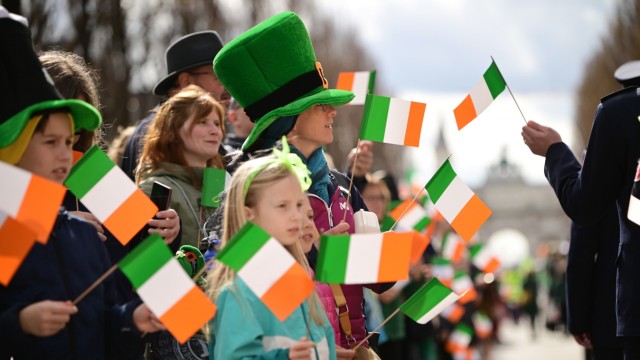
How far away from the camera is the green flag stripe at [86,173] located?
12.8ft

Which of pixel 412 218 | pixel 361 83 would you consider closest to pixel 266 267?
pixel 361 83

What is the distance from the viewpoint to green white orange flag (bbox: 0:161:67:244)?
346 cm

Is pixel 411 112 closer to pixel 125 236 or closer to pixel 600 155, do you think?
pixel 600 155

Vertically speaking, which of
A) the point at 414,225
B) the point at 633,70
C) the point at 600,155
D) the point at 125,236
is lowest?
the point at 414,225

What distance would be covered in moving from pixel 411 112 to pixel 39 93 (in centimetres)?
176

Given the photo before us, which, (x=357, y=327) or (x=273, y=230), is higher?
(x=273, y=230)

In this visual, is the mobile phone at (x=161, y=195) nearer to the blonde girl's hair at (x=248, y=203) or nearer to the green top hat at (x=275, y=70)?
the green top hat at (x=275, y=70)

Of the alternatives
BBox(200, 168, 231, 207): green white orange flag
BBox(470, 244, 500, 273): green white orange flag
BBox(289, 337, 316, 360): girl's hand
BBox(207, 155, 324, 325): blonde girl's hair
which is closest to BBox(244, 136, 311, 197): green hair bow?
BBox(207, 155, 324, 325): blonde girl's hair

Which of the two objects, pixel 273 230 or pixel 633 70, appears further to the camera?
pixel 633 70

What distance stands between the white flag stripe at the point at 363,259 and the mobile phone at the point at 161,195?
1.13 meters

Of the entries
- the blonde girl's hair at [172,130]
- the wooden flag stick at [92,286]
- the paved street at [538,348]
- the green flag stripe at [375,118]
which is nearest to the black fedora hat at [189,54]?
the blonde girl's hair at [172,130]

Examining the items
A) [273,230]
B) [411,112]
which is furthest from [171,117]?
[273,230]

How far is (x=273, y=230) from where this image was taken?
4078mm

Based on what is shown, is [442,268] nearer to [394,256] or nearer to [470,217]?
[470,217]
